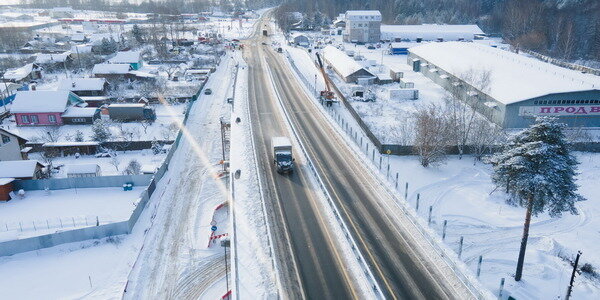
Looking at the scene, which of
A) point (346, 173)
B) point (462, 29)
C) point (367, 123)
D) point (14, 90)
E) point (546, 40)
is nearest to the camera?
point (346, 173)

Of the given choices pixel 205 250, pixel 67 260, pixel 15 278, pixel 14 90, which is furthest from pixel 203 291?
pixel 14 90

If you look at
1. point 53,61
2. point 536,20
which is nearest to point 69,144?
point 53,61

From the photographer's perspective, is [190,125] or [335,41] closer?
[190,125]

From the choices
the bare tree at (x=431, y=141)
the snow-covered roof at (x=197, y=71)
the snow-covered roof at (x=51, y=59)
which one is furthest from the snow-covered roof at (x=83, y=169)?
the snow-covered roof at (x=51, y=59)

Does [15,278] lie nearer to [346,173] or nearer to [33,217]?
[33,217]

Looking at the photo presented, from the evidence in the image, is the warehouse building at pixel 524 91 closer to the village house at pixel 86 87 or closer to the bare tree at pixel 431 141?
the bare tree at pixel 431 141

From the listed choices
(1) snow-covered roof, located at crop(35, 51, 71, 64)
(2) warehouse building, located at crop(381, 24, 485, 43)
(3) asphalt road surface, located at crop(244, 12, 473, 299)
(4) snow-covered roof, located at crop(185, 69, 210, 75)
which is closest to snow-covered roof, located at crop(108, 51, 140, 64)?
(4) snow-covered roof, located at crop(185, 69, 210, 75)

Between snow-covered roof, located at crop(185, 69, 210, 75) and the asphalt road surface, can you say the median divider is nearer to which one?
the asphalt road surface
